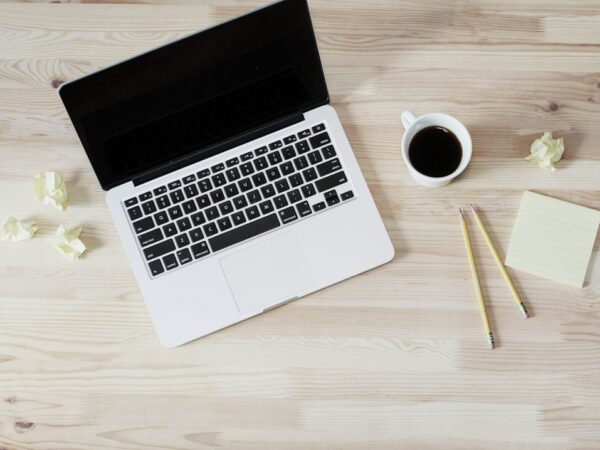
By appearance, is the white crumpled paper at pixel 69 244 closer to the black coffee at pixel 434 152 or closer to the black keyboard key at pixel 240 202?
the black keyboard key at pixel 240 202

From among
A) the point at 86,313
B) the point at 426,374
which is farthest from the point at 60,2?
the point at 426,374

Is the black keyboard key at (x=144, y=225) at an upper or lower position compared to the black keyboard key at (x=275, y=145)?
lower

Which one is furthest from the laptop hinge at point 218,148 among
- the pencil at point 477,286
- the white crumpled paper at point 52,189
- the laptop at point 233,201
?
the pencil at point 477,286

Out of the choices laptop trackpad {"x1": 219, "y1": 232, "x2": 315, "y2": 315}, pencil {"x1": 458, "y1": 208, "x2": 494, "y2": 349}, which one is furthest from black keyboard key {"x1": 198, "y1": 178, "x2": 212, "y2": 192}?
pencil {"x1": 458, "y1": 208, "x2": 494, "y2": 349}

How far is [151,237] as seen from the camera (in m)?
0.94

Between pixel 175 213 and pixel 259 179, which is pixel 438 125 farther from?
pixel 175 213

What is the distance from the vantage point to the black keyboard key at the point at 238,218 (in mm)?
939

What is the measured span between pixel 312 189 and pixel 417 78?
24 cm

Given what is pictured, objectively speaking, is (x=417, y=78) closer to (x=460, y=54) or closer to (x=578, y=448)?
(x=460, y=54)

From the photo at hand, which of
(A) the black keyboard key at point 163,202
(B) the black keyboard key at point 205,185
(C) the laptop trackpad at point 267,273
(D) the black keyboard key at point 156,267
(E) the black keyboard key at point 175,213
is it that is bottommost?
(C) the laptop trackpad at point 267,273

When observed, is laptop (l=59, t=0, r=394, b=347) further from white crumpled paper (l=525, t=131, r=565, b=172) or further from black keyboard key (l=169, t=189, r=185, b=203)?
white crumpled paper (l=525, t=131, r=565, b=172)

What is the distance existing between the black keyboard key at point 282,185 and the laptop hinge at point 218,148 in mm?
75

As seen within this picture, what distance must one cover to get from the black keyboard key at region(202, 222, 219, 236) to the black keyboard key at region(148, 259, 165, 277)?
8cm

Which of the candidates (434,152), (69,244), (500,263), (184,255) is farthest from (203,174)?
(500,263)
